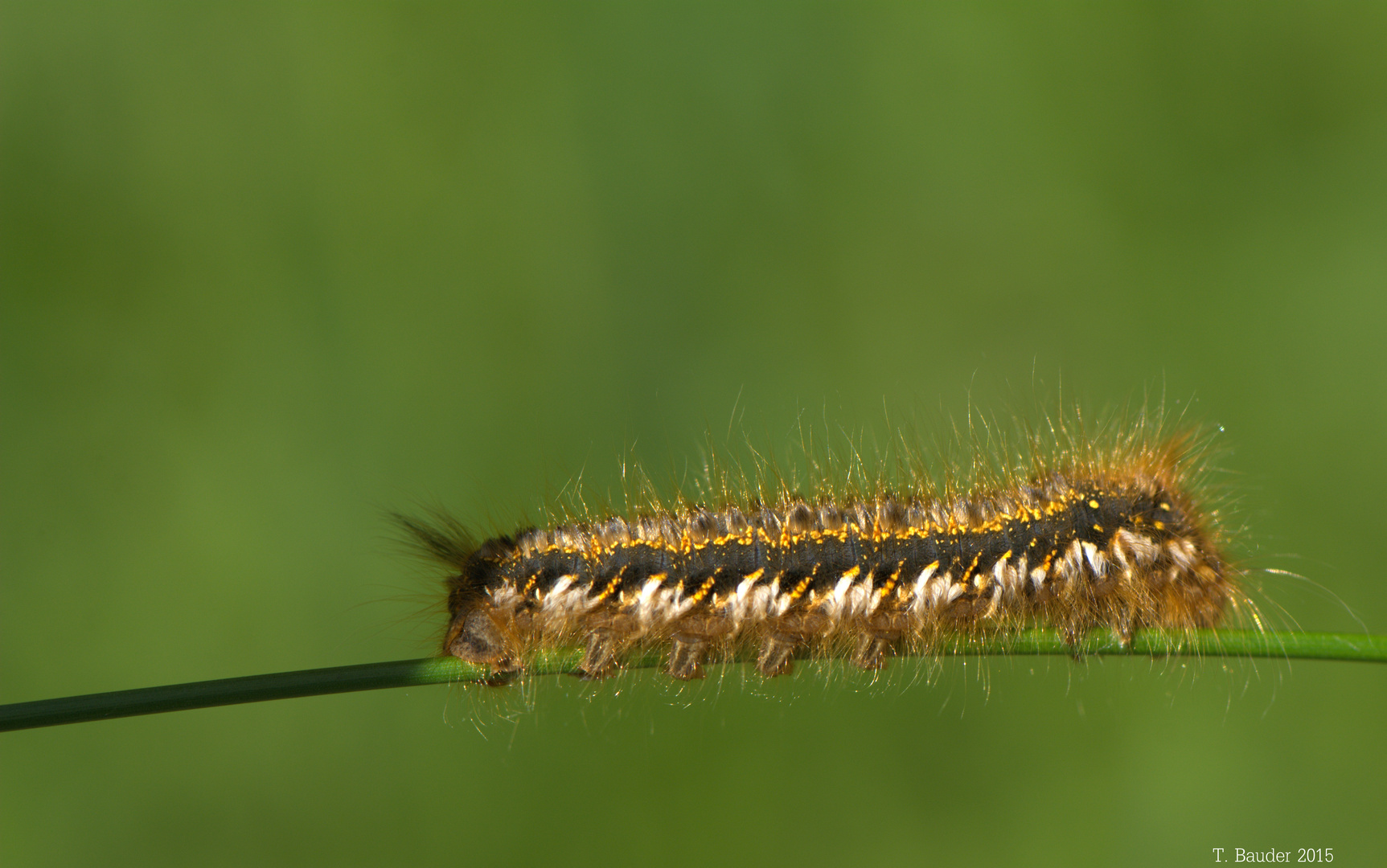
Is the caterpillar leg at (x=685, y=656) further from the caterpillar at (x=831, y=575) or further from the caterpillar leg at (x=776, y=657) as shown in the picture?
the caterpillar leg at (x=776, y=657)

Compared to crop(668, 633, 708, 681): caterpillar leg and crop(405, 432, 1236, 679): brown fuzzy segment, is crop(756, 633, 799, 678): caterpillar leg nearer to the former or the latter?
crop(405, 432, 1236, 679): brown fuzzy segment

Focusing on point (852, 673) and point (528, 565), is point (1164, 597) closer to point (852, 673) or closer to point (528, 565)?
point (852, 673)

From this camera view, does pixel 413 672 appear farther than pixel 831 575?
No

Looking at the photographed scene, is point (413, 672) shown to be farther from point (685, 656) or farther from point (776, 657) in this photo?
point (776, 657)

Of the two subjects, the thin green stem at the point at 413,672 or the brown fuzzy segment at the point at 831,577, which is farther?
the brown fuzzy segment at the point at 831,577

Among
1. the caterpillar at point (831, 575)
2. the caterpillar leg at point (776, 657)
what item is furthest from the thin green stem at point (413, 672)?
the caterpillar leg at point (776, 657)

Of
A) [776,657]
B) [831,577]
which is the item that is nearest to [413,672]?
[776,657]

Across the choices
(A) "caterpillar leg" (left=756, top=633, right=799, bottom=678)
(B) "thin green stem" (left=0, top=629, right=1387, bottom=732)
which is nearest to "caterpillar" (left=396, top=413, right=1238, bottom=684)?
(A) "caterpillar leg" (left=756, top=633, right=799, bottom=678)
